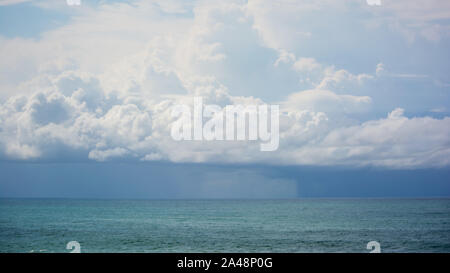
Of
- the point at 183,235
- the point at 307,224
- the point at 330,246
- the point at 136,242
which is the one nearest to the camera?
the point at 330,246

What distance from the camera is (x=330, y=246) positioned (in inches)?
1366

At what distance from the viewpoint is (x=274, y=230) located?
48.9 metres
